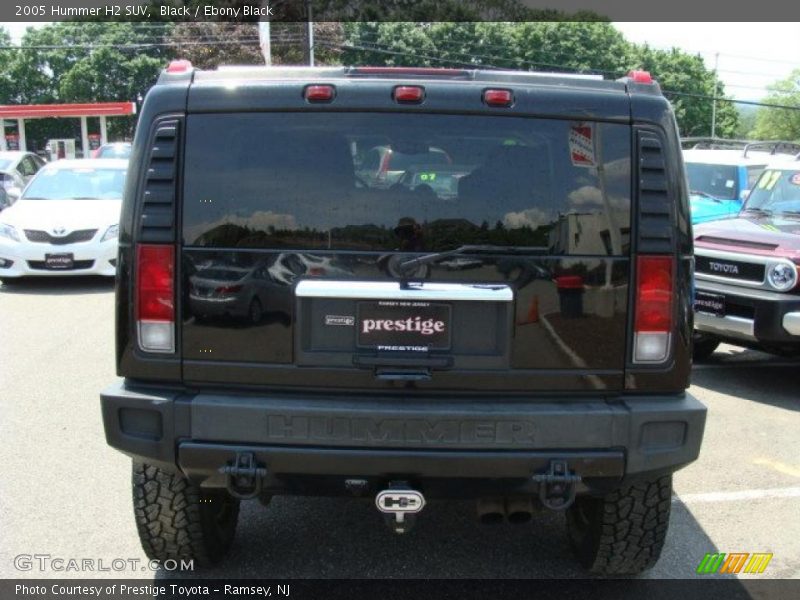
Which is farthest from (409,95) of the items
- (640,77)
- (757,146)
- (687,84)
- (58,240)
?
(687,84)

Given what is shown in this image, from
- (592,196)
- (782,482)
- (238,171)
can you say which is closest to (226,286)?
(238,171)

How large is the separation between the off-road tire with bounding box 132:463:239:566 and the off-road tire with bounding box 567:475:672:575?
5.07 ft

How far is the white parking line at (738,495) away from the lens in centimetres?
451

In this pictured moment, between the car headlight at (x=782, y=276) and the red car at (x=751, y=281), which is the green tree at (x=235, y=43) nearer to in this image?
the red car at (x=751, y=281)

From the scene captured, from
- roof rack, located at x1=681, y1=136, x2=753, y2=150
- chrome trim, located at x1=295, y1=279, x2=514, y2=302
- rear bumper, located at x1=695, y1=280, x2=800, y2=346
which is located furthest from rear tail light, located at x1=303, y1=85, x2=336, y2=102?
roof rack, located at x1=681, y1=136, x2=753, y2=150

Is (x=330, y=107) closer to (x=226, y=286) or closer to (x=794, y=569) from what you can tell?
(x=226, y=286)

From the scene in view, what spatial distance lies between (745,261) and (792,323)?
667 millimetres

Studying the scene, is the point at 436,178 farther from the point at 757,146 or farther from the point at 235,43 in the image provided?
the point at 235,43

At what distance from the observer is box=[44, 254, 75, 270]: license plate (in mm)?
10734

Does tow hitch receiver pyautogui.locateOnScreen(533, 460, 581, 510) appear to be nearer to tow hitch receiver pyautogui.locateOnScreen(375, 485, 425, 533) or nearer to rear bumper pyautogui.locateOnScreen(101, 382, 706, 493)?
rear bumper pyautogui.locateOnScreen(101, 382, 706, 493)

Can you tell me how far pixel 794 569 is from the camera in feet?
12.2

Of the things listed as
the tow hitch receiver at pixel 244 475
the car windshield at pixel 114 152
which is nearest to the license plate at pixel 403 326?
the tow hitch receiver at pixel 244 475

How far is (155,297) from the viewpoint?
3.03 meters

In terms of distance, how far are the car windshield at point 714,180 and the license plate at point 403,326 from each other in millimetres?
10228
